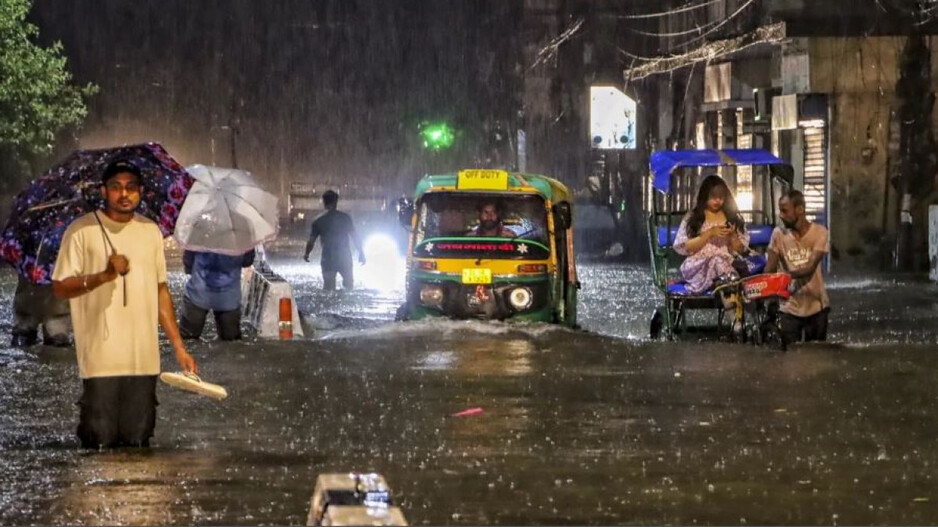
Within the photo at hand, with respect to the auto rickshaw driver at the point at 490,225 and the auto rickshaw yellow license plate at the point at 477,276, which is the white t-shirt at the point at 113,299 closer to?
the auto rickshaw yellow license plate at the point at 477,276

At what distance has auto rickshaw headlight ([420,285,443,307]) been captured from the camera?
62.6 ft

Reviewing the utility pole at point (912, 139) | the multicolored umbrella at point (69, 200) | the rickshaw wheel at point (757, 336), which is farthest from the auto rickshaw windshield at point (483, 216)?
the utility pole at point (912, 139)

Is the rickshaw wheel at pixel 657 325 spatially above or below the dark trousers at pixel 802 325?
below

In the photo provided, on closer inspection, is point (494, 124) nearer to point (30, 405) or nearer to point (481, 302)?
point (481, 302)

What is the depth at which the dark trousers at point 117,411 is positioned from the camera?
32.7ft

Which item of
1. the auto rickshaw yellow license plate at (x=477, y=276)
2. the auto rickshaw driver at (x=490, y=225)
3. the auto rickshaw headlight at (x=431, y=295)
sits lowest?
the auto rickshaw headlight at (x=431, y=295)

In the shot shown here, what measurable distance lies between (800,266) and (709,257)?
1.31 meters

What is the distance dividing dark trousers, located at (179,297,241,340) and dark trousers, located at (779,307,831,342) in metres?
5.51

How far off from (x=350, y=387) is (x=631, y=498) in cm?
539

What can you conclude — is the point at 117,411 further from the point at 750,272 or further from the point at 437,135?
→ the point at 437,135

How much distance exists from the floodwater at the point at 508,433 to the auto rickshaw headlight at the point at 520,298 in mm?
565

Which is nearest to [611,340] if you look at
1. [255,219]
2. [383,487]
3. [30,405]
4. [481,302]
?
[481,302]

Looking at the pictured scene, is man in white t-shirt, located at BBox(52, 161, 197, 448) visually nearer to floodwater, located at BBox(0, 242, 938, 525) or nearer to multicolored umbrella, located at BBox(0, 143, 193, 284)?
floodwater, located at BBox(0, 242, 938, 525)

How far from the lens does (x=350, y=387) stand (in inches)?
551
